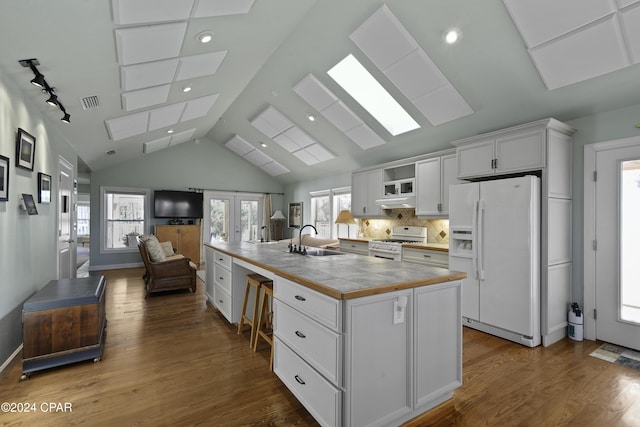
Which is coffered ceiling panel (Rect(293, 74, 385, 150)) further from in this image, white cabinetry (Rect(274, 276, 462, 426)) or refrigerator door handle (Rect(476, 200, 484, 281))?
white cabinetry (Rect(274, 276, 462, 426))

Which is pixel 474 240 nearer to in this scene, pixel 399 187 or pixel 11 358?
pixel 399 187

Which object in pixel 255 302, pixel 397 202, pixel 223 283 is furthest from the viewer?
pixel 397 202

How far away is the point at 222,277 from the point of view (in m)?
3.72

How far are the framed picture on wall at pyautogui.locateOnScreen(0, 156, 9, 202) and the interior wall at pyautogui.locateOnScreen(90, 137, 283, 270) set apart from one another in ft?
18.6

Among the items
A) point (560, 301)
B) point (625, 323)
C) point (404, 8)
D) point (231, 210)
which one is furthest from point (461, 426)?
point (231, 210)

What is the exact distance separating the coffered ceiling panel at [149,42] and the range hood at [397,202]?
3684 mm

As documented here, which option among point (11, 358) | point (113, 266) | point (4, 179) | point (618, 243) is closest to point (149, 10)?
point (4, 179)

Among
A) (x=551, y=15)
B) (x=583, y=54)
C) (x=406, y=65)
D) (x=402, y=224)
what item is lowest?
(x=402, y=224)

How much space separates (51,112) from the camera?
3.38 m

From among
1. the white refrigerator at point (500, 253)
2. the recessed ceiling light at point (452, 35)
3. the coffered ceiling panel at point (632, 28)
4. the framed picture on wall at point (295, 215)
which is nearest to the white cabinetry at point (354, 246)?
the white refrigerator at point (500, 253)

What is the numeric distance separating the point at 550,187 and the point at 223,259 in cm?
363

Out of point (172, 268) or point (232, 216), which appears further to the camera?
point (232, 216)

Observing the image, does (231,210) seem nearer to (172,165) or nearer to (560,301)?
(172,165)

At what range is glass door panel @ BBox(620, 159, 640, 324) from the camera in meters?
2.94
